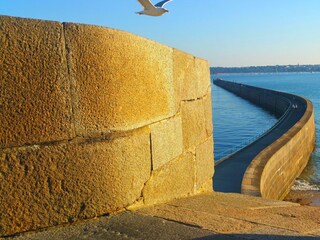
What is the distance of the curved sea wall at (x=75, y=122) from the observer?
6.11ft

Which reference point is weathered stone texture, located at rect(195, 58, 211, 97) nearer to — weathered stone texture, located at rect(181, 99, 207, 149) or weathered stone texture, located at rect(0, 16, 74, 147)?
weathered stone texture, located at rect(181, 99, 207, 149)

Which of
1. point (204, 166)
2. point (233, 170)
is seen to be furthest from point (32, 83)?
point (233, 170)

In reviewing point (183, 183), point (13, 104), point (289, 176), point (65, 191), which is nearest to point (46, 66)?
point (13, 104)

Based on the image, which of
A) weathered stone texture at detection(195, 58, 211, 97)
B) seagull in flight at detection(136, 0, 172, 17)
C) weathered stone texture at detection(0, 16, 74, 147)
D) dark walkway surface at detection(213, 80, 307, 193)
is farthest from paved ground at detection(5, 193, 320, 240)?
dark walkway surface at detection(213, 80, 307, 193)

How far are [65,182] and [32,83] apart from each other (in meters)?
0.56

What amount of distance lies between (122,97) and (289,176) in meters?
15.5

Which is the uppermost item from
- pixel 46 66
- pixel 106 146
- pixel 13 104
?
pixel 46 66

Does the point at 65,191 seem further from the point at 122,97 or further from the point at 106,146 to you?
the point at 122,97

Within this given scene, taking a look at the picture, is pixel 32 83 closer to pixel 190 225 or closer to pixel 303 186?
pixel 190 225

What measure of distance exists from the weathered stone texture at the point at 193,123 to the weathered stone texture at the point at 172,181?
0.14m

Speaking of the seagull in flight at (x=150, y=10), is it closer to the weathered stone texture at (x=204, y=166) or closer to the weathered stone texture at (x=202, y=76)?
the weathered stone texture at (x=202, y=76)

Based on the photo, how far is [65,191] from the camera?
2.02m

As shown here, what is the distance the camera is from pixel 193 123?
3.38m

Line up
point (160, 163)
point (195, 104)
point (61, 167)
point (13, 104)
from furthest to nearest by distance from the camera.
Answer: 1. point (195, 104)
2. point (160, 163)
3. point (61, 167)
4. point (13, 104)
